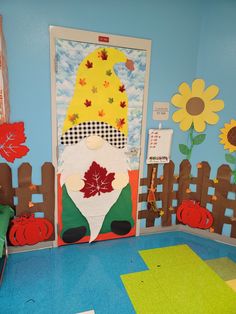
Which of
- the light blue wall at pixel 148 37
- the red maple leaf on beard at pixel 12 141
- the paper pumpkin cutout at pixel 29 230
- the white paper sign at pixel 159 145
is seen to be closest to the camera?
the light blue wall at pixel 148 37

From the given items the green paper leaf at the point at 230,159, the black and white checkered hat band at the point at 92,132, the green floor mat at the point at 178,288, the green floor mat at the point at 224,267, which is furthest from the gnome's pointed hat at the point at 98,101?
the green floor mat at the point at 224,267

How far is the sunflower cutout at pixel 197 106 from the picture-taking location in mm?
2453

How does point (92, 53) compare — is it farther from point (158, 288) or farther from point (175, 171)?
point (158, 288)

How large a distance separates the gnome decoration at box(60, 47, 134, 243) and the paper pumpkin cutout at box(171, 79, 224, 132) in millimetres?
591

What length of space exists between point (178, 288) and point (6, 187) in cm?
176

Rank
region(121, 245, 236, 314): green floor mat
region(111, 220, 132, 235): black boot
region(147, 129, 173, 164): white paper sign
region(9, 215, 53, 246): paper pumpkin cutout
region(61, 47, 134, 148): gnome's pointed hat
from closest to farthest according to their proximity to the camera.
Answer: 1. region(121, 245, 236, 314): green floor mat
2. region(61, 47, 134, 148): gnome's pointed hat
3. region(9, 215, 53, 246): paper pumpkin cutout
4. region(147, 129, 173, 164): white paper sign
5. region(111, 220, 132, 235): black boot

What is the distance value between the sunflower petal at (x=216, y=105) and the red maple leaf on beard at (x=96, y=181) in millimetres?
1227

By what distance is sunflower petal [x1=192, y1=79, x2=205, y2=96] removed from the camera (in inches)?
97.1

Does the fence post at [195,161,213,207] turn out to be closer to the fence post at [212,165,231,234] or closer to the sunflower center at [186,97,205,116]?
the fence post at [212,165,231,234]

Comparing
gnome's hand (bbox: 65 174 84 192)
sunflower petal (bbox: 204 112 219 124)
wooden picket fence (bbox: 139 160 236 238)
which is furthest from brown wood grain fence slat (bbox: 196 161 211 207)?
gnome's hand (bbox: 65 174 84 192)

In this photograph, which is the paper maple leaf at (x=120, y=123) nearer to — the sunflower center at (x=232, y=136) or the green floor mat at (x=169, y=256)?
the sunflower center at (x=232, y=136)

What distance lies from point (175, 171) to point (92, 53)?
1.52 metres

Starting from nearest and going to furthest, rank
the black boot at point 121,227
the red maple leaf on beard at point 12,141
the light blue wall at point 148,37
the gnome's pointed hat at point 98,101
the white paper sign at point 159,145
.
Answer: the light blue wall at point 148,37
the red maple leaf on beard at point 12,141
the gnome's pointed hat at point 98,101
the white paper sign at point 159,145
the black boot at point 121,227

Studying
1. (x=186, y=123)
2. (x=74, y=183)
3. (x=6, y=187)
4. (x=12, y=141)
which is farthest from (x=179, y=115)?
(x=6, y=187)
